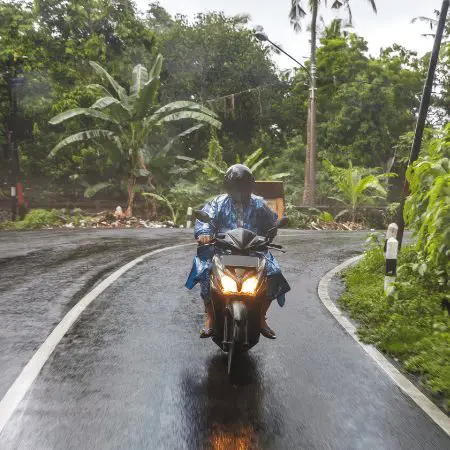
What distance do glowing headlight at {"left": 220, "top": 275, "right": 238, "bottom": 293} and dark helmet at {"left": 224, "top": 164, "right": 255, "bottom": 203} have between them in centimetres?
94

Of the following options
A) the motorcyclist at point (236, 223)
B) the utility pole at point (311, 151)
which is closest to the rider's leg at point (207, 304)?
the motorcyclist at point (236, 223)

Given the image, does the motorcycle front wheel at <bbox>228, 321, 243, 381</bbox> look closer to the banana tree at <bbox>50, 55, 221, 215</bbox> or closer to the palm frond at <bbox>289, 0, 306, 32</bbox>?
the banana tree at <bbox>50, 55, 221, 215</bbox>

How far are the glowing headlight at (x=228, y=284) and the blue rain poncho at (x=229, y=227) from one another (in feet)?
1.91

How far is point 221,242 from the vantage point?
4.48m

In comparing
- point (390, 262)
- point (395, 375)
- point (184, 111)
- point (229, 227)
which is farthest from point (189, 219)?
point (395, 375)

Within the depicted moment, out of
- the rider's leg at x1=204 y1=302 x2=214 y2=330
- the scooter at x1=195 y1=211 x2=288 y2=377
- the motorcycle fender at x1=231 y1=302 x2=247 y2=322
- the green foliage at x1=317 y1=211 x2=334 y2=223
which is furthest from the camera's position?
the green foliage at x1=317 y1=211 x2=334 y2=223

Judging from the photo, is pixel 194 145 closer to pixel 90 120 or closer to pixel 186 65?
pixel 186 65

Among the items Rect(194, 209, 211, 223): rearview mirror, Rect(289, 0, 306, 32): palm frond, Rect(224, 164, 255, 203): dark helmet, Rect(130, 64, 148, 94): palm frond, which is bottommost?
Rect(194, 209, 211, 223): rearview mirror

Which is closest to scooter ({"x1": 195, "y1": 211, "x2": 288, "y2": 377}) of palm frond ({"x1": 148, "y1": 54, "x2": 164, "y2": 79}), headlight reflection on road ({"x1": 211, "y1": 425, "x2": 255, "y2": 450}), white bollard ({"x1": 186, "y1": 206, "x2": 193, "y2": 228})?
headlight reflection on road ({"x1": 211, "y1": 425, "x2": 255, "y2": 450})

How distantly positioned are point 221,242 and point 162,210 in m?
18.9

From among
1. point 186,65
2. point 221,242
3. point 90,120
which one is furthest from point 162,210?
point 221,242

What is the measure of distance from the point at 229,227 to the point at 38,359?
2.03 metres

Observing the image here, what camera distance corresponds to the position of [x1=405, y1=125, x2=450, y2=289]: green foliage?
5.88m

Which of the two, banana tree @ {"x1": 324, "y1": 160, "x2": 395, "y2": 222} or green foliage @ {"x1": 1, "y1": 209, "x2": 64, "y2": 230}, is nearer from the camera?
green foliage @ {"x1": 1, "y1": 209, "x2": 64, "y2": 230}
